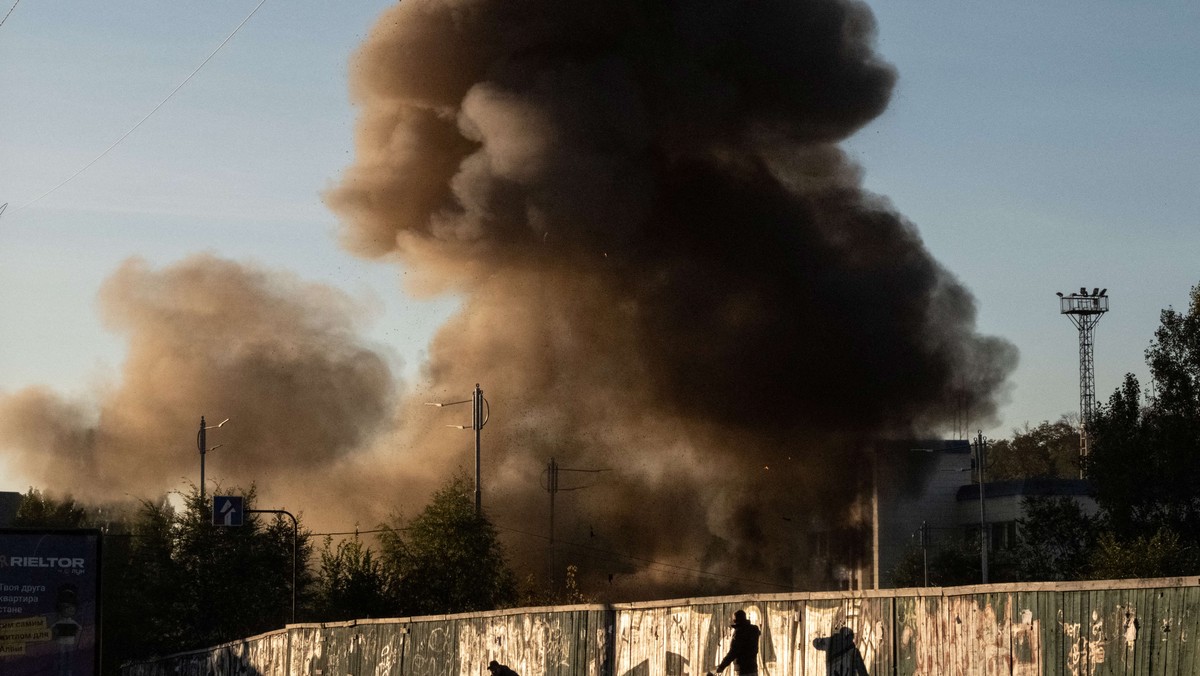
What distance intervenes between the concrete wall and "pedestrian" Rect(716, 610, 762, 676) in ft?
2.21

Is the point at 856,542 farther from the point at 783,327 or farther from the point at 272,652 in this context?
the point at 272,652

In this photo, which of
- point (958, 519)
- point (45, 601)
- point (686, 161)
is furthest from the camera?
point (958, 519)

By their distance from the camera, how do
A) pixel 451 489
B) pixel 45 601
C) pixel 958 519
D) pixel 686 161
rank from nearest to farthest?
pixel 45 601 < pixel 451 489 < pixel 686 161 < pixel 958 519

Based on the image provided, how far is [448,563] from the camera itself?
5572 cm

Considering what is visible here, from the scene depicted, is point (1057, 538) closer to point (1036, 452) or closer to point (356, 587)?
point (356, 587)

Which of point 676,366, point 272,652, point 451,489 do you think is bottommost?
point 272,652

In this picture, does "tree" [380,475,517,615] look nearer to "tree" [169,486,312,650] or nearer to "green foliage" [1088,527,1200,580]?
"tree" [169,486,312,650]

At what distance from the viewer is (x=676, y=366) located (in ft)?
238

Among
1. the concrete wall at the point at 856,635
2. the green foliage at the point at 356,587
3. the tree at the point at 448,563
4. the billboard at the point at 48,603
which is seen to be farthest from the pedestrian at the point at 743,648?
the green foliage at the point at 356,587

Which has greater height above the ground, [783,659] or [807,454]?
[807,454]

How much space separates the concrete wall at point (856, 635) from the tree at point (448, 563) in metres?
25.3

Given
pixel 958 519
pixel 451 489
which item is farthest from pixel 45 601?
pixel 958 519

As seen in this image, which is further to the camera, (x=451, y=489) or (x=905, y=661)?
(x=451, y=489)

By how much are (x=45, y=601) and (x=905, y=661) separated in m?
10.1
